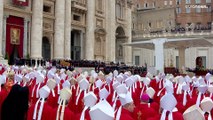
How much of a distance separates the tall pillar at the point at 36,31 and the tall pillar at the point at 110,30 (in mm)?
13317

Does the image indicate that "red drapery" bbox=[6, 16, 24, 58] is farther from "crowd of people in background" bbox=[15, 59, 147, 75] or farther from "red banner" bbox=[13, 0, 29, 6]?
"crowd of people in background" bbox=[15, 59, 147, 75]

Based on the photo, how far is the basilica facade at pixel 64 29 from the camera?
3206 centimetres

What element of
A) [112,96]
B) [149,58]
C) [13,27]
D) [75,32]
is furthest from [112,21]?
[112,96]

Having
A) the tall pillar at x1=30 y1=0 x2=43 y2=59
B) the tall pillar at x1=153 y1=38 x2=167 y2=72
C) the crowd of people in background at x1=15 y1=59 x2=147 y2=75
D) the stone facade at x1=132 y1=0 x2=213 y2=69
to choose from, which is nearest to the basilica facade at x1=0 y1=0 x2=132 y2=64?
the tall pillar at x1=30 y1=0 x2=43 y2=59

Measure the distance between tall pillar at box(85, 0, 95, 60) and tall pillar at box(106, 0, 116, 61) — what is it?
368cm

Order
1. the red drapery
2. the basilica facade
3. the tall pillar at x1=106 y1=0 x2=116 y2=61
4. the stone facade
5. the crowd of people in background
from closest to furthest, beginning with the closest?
the crowd of people in background → the red drapery → the basilica facade → the tall pillar at x1=106 y1=0 x2=116 y2=61 → the stone facade

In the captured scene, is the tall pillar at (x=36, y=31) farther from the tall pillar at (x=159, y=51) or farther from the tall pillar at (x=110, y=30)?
the tall pillar at (x=159, y=51)

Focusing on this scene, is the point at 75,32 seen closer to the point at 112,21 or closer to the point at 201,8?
the point at 112,21

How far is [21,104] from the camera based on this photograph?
15.6ft

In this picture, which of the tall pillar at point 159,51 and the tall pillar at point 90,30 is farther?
the tall pillar at point 90,30

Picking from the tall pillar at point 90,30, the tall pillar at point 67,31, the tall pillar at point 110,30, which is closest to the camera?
the tall pillar at point 67,31

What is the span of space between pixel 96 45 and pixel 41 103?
38.4 meters

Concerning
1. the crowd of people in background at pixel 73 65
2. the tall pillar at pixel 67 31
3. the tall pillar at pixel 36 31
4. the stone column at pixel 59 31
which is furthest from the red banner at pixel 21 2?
the tall pillar at pixel 67 31

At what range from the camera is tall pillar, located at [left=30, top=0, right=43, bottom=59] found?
110ft
